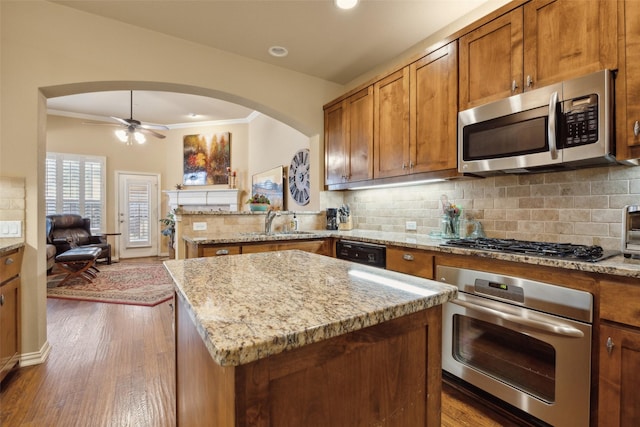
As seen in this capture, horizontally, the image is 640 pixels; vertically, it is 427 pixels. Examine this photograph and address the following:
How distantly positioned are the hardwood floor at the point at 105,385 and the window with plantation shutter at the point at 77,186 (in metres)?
4.19

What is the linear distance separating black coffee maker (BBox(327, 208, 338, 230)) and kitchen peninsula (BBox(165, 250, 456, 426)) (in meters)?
2.45

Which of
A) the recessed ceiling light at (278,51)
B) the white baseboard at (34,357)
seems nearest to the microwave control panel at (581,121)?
the recessed ceiling light at (278,51)

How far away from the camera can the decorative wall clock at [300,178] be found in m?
4.21

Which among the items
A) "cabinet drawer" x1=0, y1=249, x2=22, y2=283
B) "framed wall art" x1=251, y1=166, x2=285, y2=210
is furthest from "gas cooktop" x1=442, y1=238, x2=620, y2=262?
"framed wall art" x1=251, y1=166, x2=285, y2=210

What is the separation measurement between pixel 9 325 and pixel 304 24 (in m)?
3.11

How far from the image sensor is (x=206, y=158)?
6.80m

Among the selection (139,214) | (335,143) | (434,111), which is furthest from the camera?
(139,214)

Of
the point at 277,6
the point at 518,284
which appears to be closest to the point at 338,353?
the point at 518,284

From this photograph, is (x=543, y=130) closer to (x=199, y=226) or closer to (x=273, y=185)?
(x=199, y=226)

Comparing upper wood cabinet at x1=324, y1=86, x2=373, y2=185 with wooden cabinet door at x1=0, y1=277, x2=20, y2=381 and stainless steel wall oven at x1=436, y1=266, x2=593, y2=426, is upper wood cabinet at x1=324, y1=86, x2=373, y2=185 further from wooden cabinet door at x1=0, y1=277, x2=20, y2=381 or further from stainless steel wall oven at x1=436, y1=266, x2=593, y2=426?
wooden cabinet door at x1=0, y1=277, x2=20, y2=381

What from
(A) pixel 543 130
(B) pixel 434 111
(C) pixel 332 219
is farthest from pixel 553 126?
(C) pixel 332 219

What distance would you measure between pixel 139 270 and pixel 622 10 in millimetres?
6645

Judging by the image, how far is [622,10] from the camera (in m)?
1.43

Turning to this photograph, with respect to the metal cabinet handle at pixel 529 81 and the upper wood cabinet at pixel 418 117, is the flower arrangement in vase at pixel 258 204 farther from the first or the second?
the metal cabinet handle at pixel 529 81
